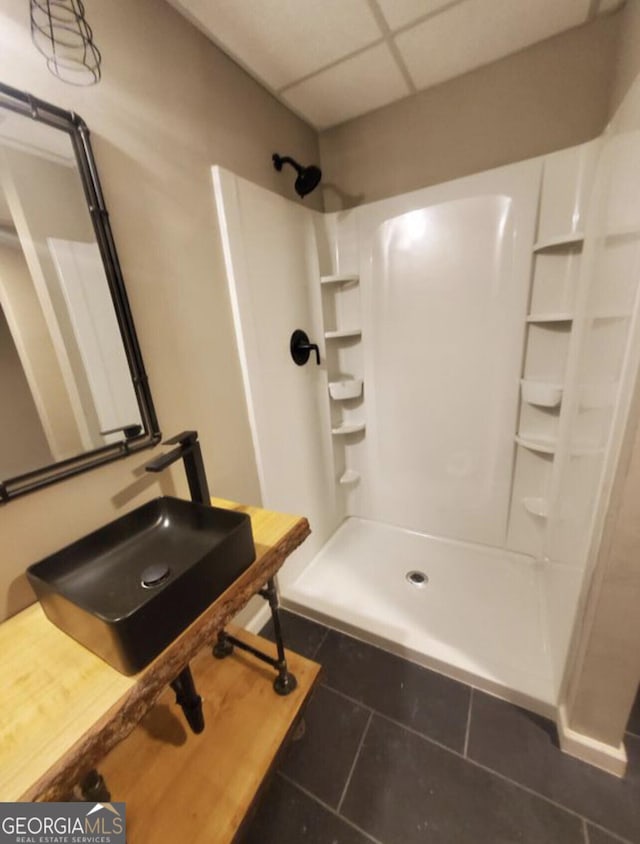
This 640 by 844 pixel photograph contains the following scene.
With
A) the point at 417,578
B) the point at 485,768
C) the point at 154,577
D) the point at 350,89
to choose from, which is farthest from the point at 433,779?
the point at 350,89

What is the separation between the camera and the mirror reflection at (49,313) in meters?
0.68

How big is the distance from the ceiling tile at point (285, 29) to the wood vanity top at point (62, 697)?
5.30ft

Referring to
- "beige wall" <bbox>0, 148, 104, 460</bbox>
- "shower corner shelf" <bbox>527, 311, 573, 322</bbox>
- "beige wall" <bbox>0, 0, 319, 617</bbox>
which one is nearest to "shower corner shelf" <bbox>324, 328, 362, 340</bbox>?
"beige wall" <bbox>0, 0, 319, 617</bbox>

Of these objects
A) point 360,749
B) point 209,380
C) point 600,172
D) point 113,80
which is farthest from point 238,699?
point 600,172

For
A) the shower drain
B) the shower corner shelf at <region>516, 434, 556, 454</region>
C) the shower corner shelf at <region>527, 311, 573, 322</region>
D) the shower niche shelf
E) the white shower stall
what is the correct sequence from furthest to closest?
the shower niche shelf < the shower drain < the shower corner shelf at <region>516, 434, 556, 454</region> < the shower corner shelf at <region>527, 311, 573, 322</region> < the white shower stall

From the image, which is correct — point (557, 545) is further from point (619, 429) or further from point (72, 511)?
point (72, 511)

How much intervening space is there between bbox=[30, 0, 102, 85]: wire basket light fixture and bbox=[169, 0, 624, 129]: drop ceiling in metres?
0.37

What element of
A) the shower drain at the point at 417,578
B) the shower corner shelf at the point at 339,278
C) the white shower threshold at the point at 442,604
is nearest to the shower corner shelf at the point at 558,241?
the shower corner shelf at the point at 339,278

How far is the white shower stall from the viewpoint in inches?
44.1

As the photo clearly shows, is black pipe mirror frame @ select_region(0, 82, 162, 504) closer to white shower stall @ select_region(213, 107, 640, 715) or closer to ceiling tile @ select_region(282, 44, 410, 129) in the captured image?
white shower stall @ select_region(213, 107, 640, 715)

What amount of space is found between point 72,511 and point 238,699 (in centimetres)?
84

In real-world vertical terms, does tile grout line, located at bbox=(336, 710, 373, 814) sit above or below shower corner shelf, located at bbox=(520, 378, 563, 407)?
below

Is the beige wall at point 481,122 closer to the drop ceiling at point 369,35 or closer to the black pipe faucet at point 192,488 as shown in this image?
the drop ceiling at point 369,35

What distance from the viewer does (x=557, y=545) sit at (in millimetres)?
1305
